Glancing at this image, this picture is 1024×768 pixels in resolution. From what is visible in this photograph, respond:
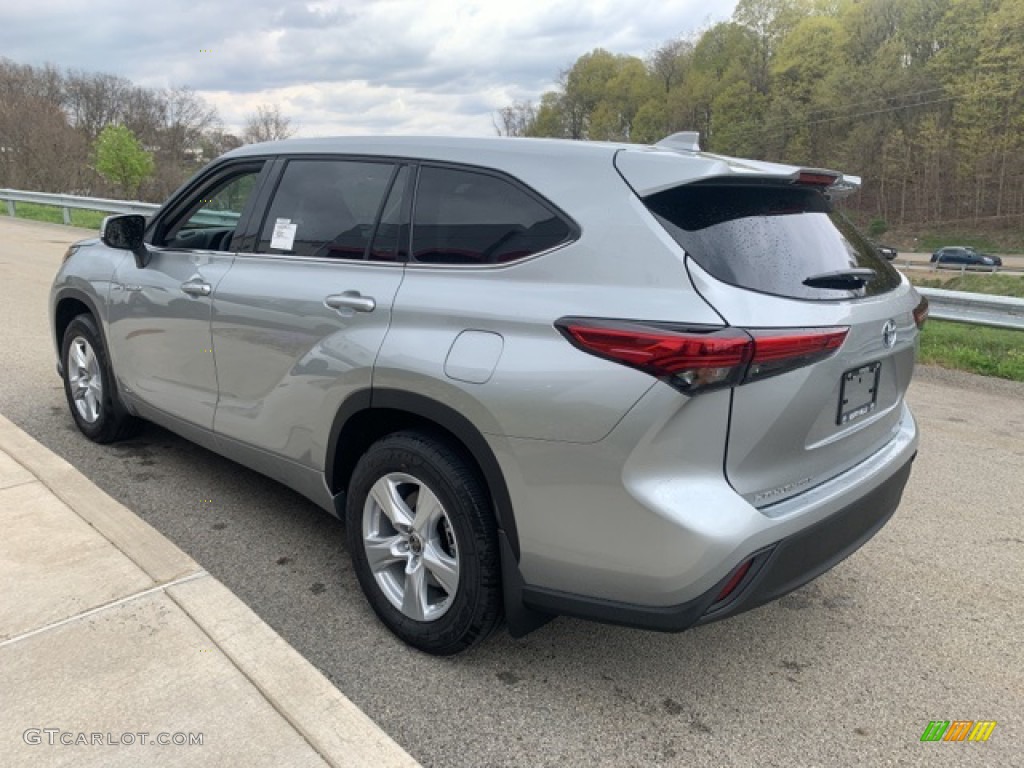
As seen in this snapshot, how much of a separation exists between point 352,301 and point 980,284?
30.3m

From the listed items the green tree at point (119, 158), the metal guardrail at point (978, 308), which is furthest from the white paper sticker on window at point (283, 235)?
the green tree at point (119, 158)

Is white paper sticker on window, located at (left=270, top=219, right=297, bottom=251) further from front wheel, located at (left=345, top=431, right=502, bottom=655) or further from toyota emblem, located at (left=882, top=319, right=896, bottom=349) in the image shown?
toyota emblem, located at (left=882, top=319, right=896, bottom=349)

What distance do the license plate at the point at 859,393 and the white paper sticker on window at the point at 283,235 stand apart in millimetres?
2189

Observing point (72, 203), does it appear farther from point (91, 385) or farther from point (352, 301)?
point (352, 301)

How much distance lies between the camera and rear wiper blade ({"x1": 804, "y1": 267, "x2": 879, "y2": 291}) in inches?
93.1

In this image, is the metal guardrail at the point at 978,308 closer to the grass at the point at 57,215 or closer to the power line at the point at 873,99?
the grass at the point at 57,215

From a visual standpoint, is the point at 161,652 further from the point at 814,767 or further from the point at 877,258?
the point at 877,258

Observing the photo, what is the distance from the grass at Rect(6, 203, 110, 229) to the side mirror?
54.7 ft

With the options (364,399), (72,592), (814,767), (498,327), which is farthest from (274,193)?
(814,767)

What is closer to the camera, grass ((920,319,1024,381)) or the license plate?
the license plate

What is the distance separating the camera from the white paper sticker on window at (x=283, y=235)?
3225 millimetres

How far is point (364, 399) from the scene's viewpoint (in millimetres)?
2727

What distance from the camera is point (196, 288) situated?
3.53 meters

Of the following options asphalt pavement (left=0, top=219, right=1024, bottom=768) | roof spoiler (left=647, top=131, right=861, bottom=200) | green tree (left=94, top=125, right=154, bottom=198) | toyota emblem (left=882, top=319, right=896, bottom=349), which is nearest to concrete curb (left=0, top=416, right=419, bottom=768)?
asphalt pavement (left=0, top=219, right=1024, bottom=768)
